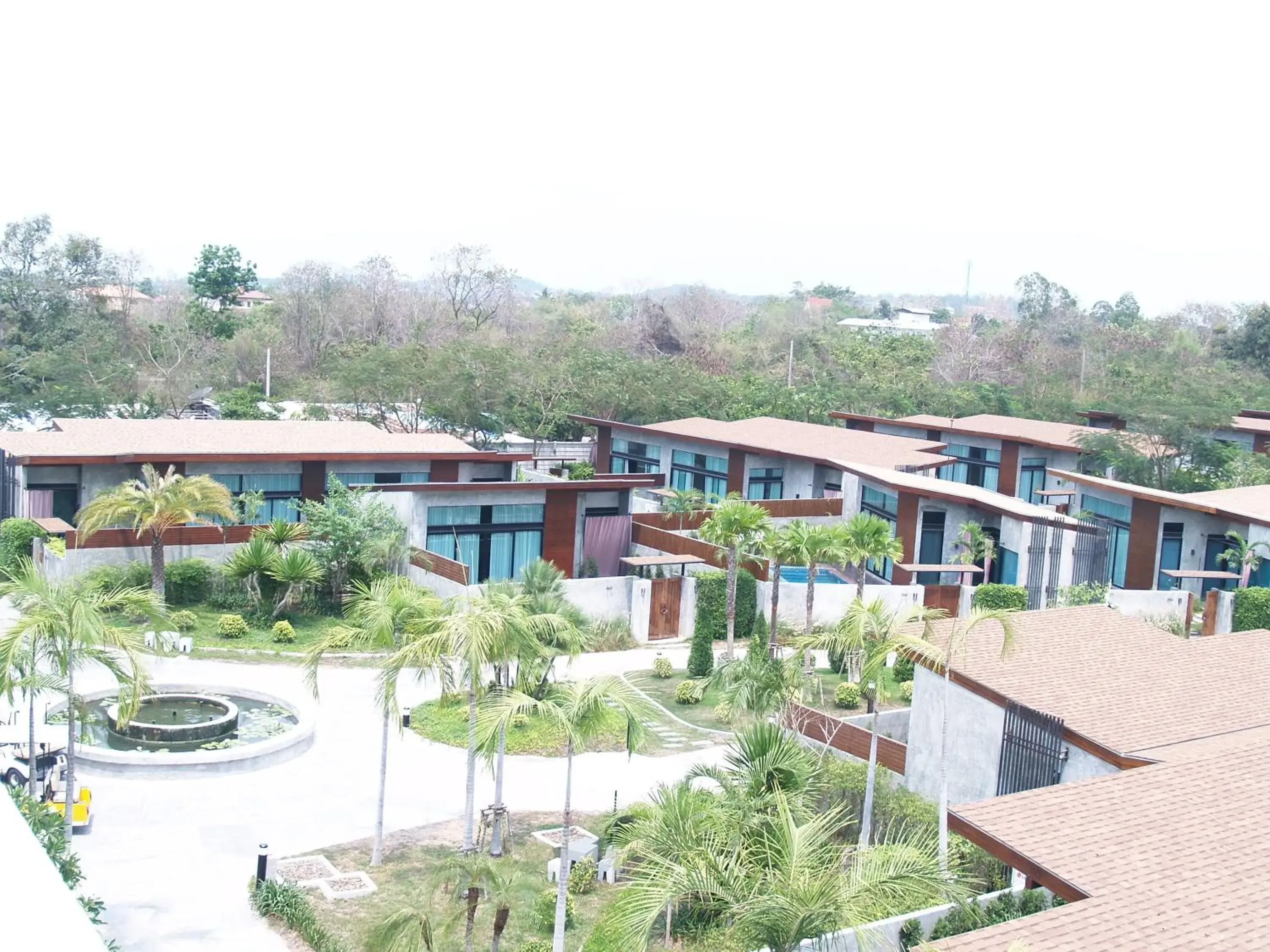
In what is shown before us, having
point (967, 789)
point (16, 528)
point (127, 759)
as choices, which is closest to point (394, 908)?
point (127, 759)

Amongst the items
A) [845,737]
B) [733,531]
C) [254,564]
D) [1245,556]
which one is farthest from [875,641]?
[1245,556]

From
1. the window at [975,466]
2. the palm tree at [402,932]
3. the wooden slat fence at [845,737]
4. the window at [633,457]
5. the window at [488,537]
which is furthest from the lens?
the window at [975,466]

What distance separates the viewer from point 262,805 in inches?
797

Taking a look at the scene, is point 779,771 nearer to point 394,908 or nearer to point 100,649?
point 394,908

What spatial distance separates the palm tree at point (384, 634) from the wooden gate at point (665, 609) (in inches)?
528

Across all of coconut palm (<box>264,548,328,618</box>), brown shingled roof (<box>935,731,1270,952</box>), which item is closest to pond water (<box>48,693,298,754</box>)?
coconut palm (<box>264,548,328,618</box>)

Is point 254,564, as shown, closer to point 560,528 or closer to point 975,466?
point 560,528

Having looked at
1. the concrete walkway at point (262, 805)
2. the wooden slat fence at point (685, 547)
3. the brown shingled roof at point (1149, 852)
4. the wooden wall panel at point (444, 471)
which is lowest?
the concrete walkway at point (262, 805)

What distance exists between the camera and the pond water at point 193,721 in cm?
2241

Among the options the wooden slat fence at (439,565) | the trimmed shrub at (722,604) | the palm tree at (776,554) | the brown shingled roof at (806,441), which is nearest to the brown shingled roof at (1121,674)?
the palm tree at (776,554)

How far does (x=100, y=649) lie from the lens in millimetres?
18203

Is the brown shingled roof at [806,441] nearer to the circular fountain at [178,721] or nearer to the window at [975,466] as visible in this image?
the window at [975,466]

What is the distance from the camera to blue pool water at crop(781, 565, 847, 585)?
1443 inches

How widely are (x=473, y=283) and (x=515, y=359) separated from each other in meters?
38.7
